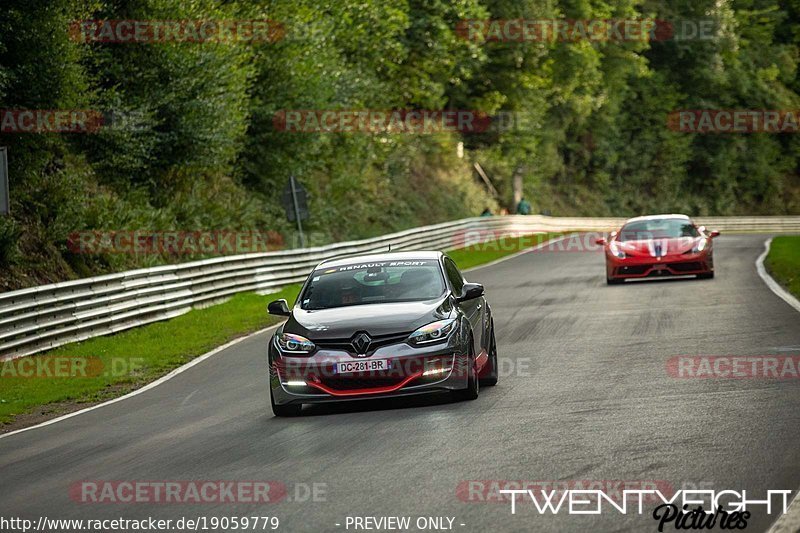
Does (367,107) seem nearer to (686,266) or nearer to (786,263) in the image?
(786,263)

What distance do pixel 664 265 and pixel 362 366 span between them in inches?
640

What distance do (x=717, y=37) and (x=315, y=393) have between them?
7134 centimetres

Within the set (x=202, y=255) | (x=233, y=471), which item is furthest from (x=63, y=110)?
(x=233, y=471)

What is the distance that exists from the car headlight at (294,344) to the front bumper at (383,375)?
9 centimetres

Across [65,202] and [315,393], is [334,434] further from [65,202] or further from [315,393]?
[65,202]

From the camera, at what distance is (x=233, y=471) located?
929 centimetres

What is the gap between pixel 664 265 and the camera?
1065 inches

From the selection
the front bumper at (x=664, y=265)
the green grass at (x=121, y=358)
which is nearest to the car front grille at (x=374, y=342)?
the green grass at (x=121, y=358)

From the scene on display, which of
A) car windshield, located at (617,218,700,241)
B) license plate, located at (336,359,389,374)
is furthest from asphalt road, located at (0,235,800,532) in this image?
car windshield, located at (617,218,700,241)

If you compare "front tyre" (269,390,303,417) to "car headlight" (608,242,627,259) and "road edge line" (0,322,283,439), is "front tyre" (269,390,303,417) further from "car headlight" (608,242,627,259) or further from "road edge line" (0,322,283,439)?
"car headlight" (608,242,627,259)

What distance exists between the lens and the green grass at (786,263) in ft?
82.7

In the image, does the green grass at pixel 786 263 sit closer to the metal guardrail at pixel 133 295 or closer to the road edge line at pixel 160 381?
the road edge line at pixel 160 381

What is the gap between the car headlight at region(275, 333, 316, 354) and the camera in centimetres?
1213

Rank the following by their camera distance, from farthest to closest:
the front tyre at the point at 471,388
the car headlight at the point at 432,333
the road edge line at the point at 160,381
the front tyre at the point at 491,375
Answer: the road edge line at the point at 160,381 → the front tyre at the point at 491,375 → the front tyre at the point at 471,388 → the car headlight at the point at 432,333
